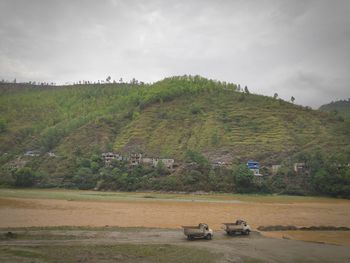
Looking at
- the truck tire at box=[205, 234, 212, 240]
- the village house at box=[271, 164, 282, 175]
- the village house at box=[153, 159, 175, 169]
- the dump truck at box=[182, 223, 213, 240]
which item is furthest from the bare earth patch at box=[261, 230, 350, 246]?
the village house at box=[153, 159, 175, 169]

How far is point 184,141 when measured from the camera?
4754 inches

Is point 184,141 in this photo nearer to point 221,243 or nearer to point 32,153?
point 32,153

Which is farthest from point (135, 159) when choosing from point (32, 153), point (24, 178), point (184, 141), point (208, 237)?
point (208, 237)

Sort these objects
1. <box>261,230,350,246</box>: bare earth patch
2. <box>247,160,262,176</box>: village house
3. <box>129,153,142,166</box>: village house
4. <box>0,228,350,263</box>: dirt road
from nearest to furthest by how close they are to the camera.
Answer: <box>0,228,350,263</box>: dirt road
<box>261,230,350,246</box>: bare earth patch
<box>247,160,262,176</box>: village house
<box>129,153,142,166</box>: village house

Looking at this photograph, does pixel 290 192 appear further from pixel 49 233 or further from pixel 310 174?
pixel 49 233

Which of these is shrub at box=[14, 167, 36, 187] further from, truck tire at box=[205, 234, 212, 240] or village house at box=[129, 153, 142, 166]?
truck tire at box=[205, 234, 212, 240]

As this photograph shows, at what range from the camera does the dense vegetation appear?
8831cm

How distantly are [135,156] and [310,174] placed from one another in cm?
4893

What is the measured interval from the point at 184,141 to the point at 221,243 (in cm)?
9680

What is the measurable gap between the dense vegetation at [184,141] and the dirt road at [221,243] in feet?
197

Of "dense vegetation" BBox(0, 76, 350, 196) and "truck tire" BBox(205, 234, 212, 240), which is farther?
"dense vegetation" BBox(0, 76, 350, 196)

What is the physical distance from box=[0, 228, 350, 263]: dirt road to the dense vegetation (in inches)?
2370

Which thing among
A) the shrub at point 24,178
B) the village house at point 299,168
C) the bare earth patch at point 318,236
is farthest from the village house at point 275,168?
the bare earth patch at point 318,236

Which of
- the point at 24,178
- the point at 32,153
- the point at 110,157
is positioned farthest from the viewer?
the point at 32,153
